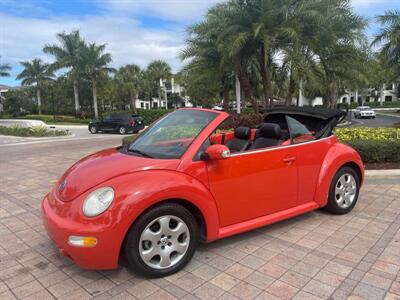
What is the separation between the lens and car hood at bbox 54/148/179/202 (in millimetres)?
3174

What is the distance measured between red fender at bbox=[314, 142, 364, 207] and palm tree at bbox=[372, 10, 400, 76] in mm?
16538

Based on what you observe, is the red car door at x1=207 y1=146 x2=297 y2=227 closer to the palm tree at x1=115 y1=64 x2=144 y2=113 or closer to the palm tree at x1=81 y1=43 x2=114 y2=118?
the palm tree at x1=81 y1=43 x2=114 y2=118

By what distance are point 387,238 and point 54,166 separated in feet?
26.1

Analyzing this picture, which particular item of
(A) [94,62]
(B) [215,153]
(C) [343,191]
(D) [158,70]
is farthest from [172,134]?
(D) [158,70]

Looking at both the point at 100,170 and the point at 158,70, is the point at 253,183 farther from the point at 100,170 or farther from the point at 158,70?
the point at 158,70

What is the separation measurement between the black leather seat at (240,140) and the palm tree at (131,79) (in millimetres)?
45693

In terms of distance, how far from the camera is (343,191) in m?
4.69

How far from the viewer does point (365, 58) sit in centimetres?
1573

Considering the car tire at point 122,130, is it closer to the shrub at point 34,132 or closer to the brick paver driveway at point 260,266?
the shrub at point 34,132

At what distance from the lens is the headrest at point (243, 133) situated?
4449 mm

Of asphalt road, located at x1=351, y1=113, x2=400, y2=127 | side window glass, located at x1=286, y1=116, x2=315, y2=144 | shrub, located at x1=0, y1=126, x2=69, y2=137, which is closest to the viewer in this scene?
side window glass, located at x1=286, y1=116, x2=315, y2=144

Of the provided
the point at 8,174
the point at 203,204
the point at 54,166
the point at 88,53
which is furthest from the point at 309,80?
the point at 88,53

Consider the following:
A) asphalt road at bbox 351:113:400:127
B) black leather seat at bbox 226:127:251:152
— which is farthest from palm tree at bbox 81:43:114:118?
black leather seat at bbox 226:127:251:152

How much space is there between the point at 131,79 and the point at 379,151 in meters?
45.3
